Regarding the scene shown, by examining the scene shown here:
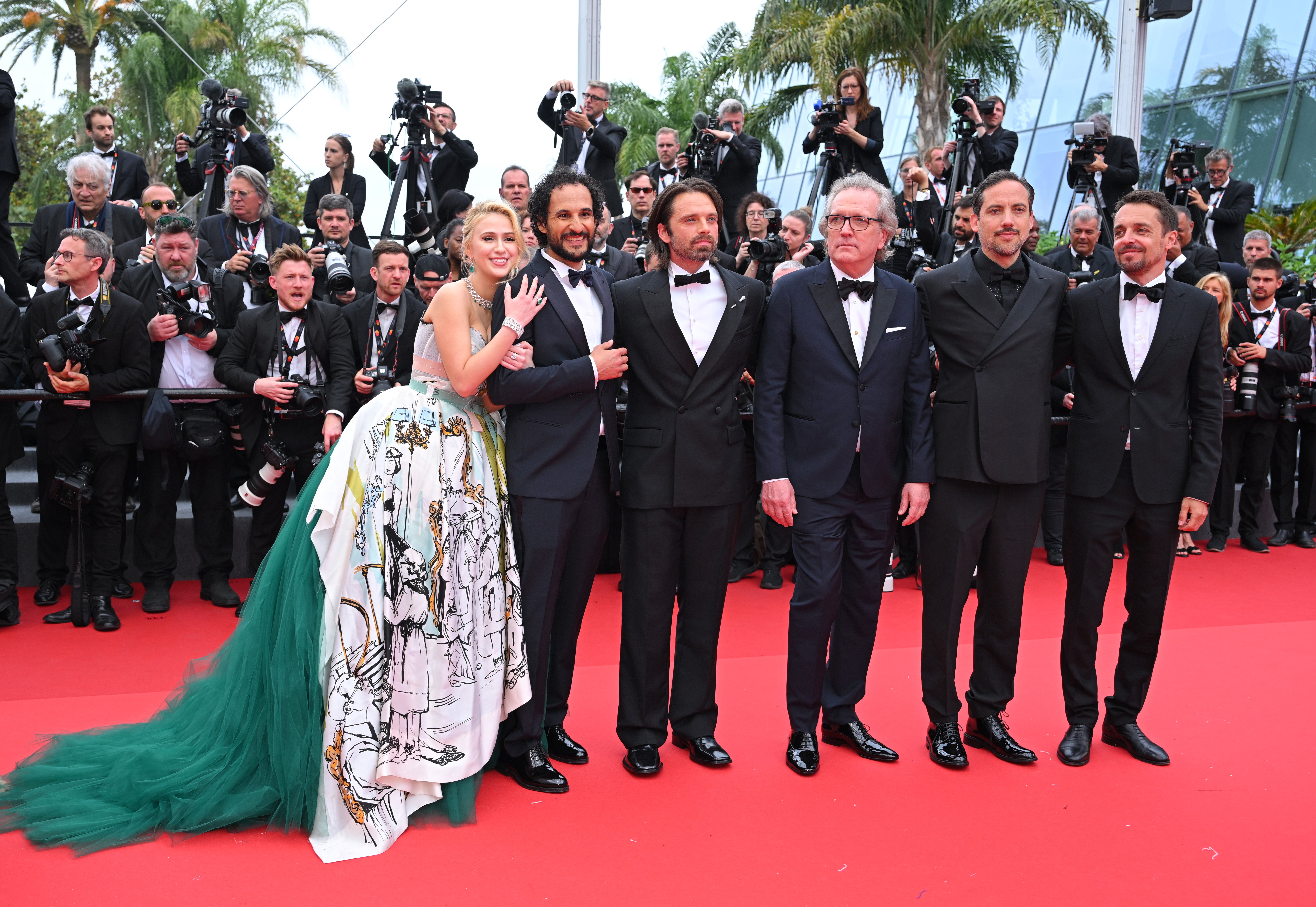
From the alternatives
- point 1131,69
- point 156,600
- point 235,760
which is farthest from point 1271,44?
point 235,760

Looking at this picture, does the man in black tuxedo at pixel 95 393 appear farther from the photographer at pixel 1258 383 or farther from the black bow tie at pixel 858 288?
the photographer at pixel 1258 383

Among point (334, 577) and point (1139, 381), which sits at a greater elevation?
point (1139, 381)

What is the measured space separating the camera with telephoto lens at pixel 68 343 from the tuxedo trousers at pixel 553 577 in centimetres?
295

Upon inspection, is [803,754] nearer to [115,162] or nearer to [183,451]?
[183,451]

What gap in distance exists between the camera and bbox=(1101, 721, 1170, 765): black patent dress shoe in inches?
138

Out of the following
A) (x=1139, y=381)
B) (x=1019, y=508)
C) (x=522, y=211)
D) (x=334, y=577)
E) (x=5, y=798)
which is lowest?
(x=5, y=798)

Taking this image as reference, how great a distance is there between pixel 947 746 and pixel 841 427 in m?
1.15

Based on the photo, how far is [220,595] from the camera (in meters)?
5.34

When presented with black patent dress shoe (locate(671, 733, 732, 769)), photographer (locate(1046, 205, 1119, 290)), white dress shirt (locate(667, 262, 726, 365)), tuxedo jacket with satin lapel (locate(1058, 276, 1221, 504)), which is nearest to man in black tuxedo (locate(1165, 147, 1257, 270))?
photographer (locate(1046, 205, 1119, 290))

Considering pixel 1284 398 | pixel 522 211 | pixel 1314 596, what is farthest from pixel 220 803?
pixel 1284 398

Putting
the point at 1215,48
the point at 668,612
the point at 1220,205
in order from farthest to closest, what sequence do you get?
the point at 1215,48, the point at 1220,205, the point at 668,612

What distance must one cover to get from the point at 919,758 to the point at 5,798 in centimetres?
285

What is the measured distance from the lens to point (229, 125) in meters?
6.74

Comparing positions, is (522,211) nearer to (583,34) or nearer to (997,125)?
(583,34)
